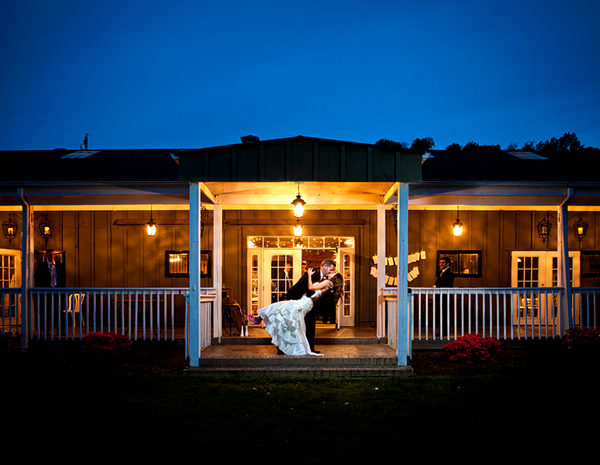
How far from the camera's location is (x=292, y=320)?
732 cm

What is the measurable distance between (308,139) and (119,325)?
22.0 ft

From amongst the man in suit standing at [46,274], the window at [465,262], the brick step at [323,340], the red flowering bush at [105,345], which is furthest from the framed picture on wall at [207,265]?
the window at [465,262]

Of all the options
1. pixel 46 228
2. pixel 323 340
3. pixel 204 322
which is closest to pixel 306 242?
pixel 323 340

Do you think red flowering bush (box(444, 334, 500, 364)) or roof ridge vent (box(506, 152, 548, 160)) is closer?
red flowering bush (box(444, 334, 500, 364))

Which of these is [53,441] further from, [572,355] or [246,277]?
[572,355]

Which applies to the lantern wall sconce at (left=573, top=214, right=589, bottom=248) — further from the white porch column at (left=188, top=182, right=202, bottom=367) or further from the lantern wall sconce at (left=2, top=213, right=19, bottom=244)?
the lantern wall sconce at (left=2, top=213, right=19, bottom=244)

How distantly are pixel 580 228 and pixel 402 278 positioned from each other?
6.49m

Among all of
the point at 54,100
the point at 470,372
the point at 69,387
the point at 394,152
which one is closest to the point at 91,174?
the point at 69,387

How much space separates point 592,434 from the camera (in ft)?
15.1

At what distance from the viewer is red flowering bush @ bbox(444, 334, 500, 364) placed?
784 centimetres

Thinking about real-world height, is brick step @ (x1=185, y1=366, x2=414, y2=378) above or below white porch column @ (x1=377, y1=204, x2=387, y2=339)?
below

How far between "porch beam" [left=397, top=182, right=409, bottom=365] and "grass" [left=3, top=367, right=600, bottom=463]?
555mm

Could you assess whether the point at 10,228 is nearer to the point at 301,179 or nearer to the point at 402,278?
the point at 301,179

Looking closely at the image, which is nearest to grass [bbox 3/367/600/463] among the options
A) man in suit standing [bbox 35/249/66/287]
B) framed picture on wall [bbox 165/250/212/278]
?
man in suit standing [bbox 35/249/66/287]
